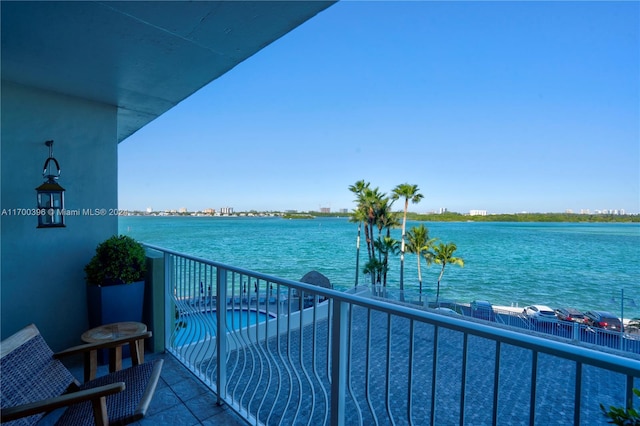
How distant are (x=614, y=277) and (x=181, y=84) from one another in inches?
1791

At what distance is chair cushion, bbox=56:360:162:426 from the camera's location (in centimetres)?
145

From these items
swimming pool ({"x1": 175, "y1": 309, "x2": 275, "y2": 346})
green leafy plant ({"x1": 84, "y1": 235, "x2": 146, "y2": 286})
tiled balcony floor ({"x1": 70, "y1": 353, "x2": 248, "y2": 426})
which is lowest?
tiled balcony floor ({"x1": 70, "y1": 353, "x2": 248, "y2": 426})

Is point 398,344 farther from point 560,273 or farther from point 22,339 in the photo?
point 560,273

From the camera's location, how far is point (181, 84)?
2.79 meters

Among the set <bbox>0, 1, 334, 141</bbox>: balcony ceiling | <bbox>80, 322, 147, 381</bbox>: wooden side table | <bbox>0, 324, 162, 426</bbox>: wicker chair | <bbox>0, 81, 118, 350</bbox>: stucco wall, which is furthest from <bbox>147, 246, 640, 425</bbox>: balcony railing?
<bbox>0, 1, 334, 141</bbox>: balcony ceiling

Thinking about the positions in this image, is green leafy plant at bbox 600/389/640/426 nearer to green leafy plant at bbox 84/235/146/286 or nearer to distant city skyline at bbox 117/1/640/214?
green leafy plant at bbox 84/235/146/286

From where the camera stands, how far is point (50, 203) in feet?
9.21

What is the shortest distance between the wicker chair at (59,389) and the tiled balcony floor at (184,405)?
0.51 meters

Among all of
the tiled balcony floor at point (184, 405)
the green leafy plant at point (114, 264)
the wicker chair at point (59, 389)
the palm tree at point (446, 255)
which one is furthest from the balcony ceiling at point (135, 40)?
the palm tree at point (446, 255)

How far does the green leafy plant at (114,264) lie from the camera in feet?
9.49

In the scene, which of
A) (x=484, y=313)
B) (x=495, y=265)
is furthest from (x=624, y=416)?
(x=495, y=265)

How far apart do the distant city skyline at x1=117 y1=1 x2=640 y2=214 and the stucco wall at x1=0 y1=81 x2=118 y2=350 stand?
1.02m

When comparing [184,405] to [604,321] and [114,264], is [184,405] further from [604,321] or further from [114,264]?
[604,321]

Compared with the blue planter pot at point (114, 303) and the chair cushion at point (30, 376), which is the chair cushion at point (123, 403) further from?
the blue planter pot at point (114, 303)
